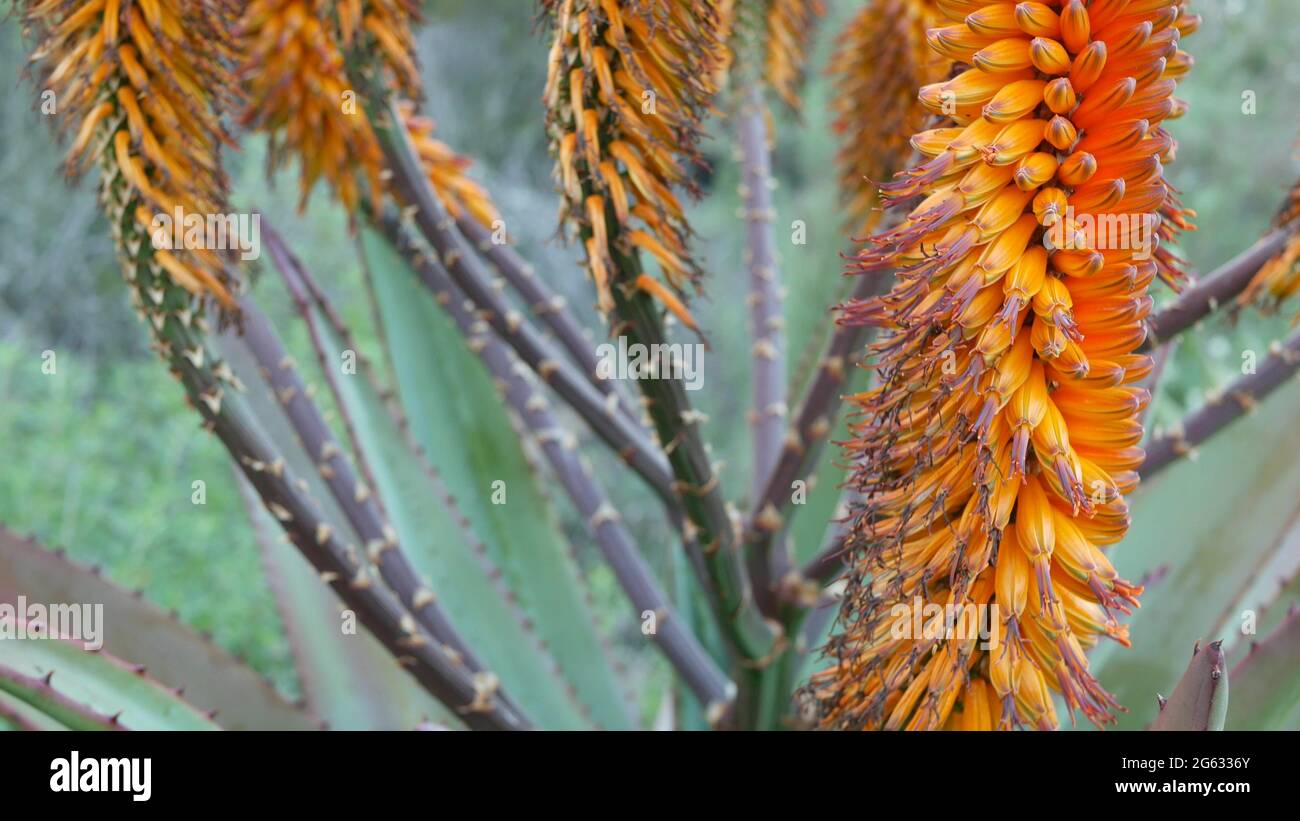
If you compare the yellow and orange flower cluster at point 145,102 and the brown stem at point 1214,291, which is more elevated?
the yellow and orange flower cluster at point 145,102

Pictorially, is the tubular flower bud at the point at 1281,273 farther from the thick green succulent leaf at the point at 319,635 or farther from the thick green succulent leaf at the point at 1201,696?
the thick green succulent leaf at the point at 319,635

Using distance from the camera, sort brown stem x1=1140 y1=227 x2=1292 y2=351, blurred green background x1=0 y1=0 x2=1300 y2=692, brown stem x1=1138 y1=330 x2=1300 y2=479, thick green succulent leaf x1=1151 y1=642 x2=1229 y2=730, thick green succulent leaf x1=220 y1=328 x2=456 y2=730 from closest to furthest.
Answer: thick green succulent leaf x1=1151 y1=642 x2=1229 y2=730 → brown stem x1=1140 y1=227 x2=1292 y2=351 → brown stem x1=1138 y1=330 x2=1300 y2=479 → thick green succulent leaf x1=220 y1=328 x2=456 y2=730 → blurred green background x1=0 y1=0 x2=1300 y2=692

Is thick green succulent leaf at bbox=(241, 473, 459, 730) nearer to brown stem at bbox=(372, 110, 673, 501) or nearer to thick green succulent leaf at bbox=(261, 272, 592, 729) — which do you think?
thick green succulent leaf at bbox=(261, 272, 592, 729)

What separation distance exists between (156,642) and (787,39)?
3.72 ft

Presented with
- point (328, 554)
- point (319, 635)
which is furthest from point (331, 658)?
point (328, 554)

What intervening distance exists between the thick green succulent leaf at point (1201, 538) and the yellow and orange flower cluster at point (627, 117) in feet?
2.33

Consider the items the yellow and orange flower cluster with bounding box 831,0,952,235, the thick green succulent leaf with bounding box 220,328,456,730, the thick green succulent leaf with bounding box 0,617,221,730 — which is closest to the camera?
the thick green succulent leaf with bounding box 0,617,221,730

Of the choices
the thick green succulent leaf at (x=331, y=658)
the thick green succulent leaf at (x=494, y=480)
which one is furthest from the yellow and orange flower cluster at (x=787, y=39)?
the thick green succulent leaf at (x=331, y=658)

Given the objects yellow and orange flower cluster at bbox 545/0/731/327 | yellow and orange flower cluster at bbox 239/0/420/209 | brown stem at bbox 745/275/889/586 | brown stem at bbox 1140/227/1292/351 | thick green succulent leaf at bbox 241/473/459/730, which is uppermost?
yellow and orange flower cluster at bbox 239/0/420/209

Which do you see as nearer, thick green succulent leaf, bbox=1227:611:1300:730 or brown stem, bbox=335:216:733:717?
thick green succulent leaf, bbox=1227:611:1300:730

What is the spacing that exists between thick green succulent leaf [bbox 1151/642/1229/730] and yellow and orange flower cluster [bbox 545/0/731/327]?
47cm

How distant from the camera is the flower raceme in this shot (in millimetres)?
724

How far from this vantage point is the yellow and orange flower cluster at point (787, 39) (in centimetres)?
157

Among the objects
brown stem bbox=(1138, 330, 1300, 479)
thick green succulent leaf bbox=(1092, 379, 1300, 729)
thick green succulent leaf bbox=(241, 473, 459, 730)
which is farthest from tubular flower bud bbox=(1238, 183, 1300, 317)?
thick green succulent leaf bbox=(241, 473, 459, 730)
